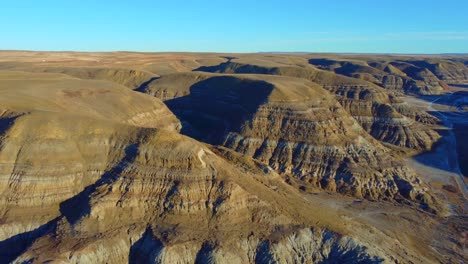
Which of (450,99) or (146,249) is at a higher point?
(146,249)

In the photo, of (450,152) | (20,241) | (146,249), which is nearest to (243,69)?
(450,152)

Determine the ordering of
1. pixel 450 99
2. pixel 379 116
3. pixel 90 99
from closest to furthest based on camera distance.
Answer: pixel 90 99, pixel 379 116, pixel 450 99

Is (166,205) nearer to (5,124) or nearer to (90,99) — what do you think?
(5,124)

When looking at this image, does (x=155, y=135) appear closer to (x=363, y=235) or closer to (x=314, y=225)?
(x=314, y=225)

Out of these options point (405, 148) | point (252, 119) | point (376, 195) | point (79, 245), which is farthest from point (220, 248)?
point (405, 148)

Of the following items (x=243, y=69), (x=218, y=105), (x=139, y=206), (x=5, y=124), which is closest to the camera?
(x=139, y=206)

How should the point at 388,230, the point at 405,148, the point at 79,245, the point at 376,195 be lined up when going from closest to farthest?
the point at 79,245
the point at 388,230
the point at 376,195
the point at 405,148

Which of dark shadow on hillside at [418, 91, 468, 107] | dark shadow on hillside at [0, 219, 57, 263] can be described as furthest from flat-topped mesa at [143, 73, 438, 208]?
dark shadow on hillside at [418, 91, 468, 107]

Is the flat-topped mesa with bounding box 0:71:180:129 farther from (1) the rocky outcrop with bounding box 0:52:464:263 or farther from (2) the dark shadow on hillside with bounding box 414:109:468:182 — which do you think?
(2) the dark shadow on hillside with bounding box 414:109:468:182
